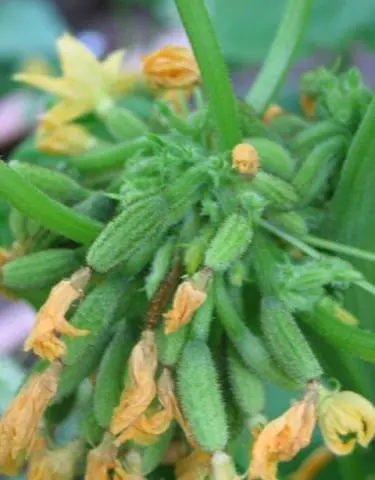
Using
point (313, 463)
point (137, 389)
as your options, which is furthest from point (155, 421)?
point (313, 463)

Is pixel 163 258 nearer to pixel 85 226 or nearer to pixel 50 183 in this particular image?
pixel 85 226

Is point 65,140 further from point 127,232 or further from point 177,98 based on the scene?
point 127,232

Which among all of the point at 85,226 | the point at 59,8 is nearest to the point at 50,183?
the point at 85,226

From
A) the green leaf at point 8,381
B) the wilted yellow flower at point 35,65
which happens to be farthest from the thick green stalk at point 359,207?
the wilted yellow flower at point 35,65

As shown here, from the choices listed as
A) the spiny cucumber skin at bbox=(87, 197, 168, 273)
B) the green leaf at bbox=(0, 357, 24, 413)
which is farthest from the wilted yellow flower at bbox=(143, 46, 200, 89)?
the green leaf at bbox=(0, 357, 24, 413)

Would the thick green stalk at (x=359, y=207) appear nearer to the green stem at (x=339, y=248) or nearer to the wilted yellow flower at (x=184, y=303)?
the green stem at (x=339, y=248)

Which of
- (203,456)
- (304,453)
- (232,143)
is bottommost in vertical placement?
(304,453)
